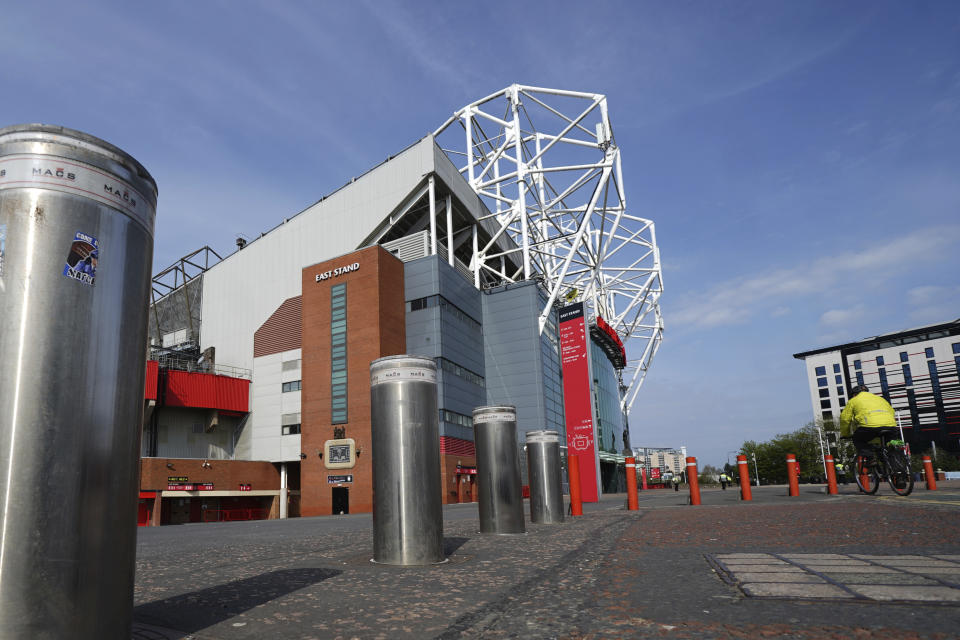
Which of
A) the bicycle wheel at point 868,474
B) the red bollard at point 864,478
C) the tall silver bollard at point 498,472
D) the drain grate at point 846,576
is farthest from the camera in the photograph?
the red bollard at point 864,478

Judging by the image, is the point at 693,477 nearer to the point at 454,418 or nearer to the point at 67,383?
the point at 67,383

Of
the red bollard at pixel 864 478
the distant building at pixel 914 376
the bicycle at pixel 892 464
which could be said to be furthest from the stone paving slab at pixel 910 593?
the distant building at pixel 914 376

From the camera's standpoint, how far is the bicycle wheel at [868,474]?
40.0ft

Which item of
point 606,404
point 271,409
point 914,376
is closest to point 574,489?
point 271,409

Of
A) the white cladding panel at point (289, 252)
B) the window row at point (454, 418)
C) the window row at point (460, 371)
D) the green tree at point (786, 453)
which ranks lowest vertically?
the green tree at point (786, 453)

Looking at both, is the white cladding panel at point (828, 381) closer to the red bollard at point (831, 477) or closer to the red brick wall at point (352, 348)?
the red brick wall at point (352, 348)

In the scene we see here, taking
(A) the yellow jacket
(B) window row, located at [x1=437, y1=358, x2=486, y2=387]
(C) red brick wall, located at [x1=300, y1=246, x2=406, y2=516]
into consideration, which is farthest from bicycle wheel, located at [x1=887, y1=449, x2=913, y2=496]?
(B) window row, located at [x1=437, y1=358, x2=486, y2=387]

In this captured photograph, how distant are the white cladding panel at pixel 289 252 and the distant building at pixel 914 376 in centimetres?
7497

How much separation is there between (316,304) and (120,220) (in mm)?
40833

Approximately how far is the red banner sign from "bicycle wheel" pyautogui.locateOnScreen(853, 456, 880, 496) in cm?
2122

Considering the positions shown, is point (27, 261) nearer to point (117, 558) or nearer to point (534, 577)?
point (117, 558)

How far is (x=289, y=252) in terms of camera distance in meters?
48.2

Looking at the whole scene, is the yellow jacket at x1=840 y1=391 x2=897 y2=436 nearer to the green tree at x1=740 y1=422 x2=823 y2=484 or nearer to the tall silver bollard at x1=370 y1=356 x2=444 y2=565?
the tall silver bollard at x1=370 y1=356 x2=444 y2=565

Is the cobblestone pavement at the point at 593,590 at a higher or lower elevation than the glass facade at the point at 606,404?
lower
